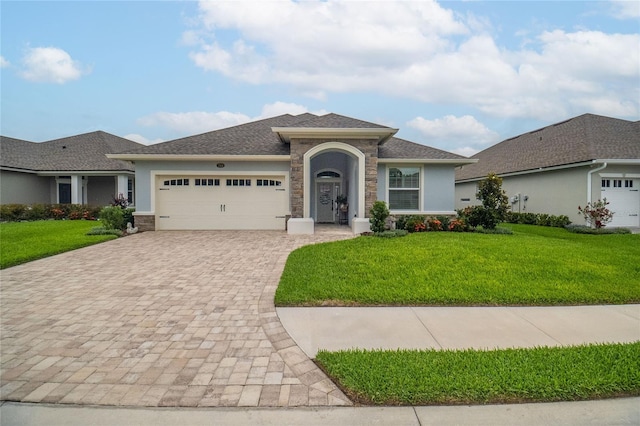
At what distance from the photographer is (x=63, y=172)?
1875 cm

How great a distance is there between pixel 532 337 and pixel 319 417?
2.98 metres

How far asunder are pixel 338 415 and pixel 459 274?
469 centimetres

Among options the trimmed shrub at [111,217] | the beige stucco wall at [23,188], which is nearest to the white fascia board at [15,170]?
the beige stucco wall at [23,188]

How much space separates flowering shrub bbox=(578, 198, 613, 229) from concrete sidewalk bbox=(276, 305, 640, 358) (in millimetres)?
10199

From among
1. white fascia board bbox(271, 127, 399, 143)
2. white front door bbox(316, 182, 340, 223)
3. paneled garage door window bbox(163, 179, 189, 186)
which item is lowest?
white front door bbox(316, 182, 340, 223)

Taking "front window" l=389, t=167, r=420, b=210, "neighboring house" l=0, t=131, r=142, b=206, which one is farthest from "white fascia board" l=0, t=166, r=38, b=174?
"front window" l=389, t=167, r=420, b=210

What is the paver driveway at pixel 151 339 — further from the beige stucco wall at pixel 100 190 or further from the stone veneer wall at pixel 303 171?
the beige stucco wall at pixel 100 190

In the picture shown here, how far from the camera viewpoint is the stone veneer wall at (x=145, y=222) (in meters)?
13.6

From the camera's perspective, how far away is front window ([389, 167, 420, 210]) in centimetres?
1420

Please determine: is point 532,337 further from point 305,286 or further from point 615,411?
point 305,286

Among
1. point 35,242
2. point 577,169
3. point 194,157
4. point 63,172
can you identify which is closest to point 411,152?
point 577,169

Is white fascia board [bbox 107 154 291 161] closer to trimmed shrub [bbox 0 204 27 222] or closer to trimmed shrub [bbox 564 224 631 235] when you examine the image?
trimmed shrub [bbox 0 204 27 222]

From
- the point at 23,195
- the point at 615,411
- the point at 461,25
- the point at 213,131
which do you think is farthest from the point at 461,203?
the point at 23,195

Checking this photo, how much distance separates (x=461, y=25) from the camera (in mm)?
10312
